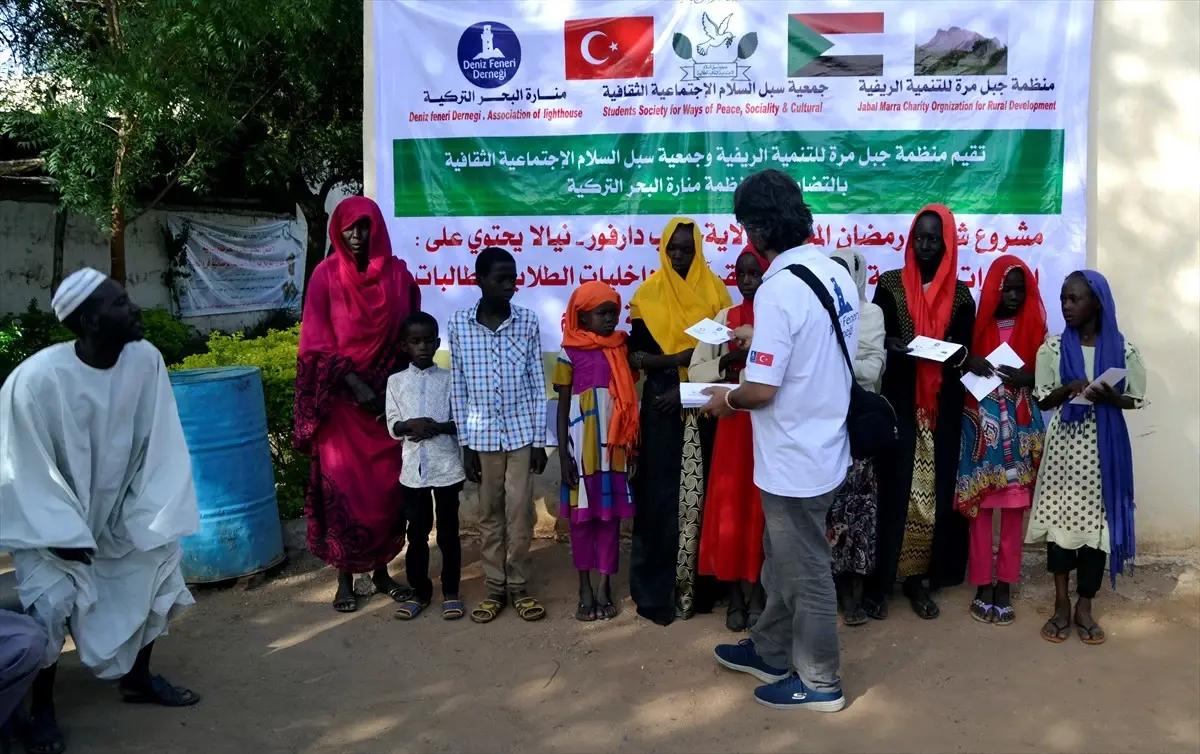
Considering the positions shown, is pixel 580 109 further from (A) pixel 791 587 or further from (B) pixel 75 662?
(B) pixel 75 662

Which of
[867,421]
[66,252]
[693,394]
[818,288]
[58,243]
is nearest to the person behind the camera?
[818,288]

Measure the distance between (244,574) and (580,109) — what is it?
9.92 ft

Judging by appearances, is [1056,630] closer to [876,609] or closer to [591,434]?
[876,609]

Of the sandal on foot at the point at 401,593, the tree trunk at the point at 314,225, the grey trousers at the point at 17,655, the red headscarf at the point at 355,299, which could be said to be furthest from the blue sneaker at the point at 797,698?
the tree trunk at the point at 314,225

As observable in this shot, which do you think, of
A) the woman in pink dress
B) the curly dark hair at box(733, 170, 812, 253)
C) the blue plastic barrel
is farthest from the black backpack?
the blue plastic barrel

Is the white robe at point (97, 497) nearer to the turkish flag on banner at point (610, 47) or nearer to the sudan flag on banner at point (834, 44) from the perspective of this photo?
the turkish flag on banner at point (610, 47)

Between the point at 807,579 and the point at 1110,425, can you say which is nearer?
the point at 807,579

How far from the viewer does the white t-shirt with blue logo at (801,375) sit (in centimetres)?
299

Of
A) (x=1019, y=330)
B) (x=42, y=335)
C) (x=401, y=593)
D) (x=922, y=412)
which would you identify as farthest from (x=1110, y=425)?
(x=42, y=335)

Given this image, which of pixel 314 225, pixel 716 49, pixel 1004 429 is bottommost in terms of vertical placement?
pixel 1004 429

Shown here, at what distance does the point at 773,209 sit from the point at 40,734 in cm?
302

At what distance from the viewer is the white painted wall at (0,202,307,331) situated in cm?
1139

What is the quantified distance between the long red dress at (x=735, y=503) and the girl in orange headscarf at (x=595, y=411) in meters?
0.39

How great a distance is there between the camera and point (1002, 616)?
4105 millimetres
